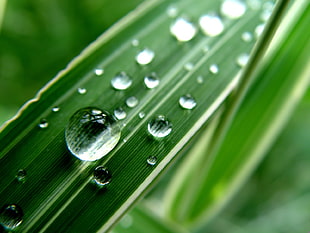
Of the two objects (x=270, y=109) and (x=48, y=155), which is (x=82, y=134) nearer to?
(x=48, y=155)

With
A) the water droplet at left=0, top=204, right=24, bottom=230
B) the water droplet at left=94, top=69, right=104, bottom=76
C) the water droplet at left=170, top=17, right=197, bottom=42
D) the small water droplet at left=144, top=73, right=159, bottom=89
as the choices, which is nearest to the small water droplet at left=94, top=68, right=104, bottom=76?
the water droplet at left=94, top=69, right=104, bottom=76

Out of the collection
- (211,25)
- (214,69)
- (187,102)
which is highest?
(211,25)

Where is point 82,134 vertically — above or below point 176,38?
below

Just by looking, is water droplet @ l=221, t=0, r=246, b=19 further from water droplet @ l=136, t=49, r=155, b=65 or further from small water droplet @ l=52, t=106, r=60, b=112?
small water droplet @ l=52, t=106, r=60, b=112

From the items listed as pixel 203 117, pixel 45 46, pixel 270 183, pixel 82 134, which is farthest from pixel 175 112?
pixel 270 183

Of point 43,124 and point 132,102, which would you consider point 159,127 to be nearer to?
point 132,102

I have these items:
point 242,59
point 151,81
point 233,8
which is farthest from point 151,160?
point 233,8

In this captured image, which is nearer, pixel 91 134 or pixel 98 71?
pixel 91 134
